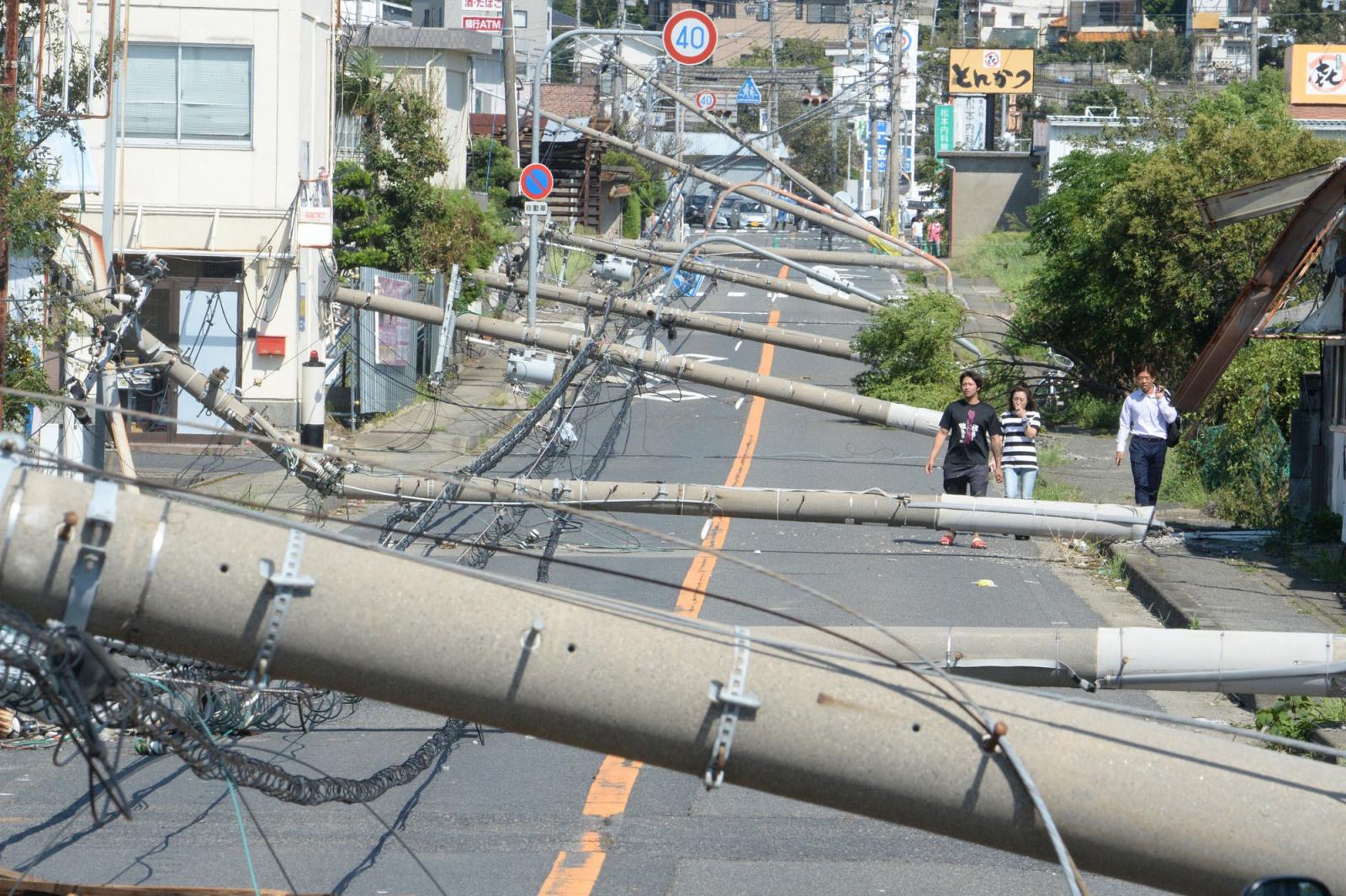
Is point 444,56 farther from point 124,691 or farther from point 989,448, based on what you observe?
point 124,691

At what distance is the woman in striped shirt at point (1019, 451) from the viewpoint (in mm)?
15805

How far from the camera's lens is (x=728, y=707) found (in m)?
3.73

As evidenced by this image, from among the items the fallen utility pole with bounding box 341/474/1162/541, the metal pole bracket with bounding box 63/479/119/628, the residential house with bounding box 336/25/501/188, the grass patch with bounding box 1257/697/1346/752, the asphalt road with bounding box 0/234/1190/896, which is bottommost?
the asphalt road with bounding box 0/234/1190/896

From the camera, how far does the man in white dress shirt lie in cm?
1570

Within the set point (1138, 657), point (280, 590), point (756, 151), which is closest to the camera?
point (280, 590)

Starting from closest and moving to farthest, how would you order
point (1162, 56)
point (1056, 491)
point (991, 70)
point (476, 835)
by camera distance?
point (476, 835) → point (1056, 491) → point (991, 70) → point (1162, 56)

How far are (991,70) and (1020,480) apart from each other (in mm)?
65436

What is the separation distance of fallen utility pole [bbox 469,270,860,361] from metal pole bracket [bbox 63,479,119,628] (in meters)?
14.3

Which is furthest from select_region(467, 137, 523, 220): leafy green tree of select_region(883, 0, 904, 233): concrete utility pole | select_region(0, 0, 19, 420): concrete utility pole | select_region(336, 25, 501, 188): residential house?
select_region(0, 0, 19, 420): concrete utility pole

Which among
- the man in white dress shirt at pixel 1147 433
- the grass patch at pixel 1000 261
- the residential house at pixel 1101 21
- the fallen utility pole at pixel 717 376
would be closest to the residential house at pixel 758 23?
the residential house at pixel 1101 21

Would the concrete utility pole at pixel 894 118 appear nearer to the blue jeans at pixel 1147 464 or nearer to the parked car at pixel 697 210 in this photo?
the parked car at pixel 697 210

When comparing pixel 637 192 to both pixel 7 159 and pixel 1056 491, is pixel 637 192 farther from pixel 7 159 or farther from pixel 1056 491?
pixel 7 159

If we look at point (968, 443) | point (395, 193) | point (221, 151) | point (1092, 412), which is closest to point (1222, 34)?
point (395, 193)

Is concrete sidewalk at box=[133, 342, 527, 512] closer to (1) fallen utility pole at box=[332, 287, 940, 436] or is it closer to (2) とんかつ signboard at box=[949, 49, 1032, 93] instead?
(1) fallen utility pole at box=[332, 287, 940, 436]
